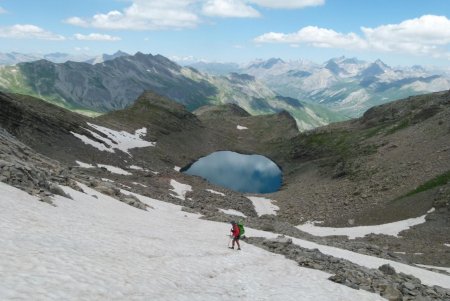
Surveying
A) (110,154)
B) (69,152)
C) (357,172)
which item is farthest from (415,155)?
(69,152)

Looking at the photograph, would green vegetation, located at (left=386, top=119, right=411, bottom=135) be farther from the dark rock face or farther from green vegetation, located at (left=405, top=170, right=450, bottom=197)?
the dark rock face

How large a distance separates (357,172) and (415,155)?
14.0 meters

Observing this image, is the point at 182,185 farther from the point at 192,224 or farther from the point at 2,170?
the point at 2,170

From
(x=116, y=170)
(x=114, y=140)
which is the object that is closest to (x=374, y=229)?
(x=116, y=170)

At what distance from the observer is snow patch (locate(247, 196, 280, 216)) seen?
89881 millimetres

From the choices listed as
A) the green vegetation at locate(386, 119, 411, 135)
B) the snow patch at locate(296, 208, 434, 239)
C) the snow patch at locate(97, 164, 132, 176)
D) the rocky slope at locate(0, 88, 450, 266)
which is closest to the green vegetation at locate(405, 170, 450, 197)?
the rocky slope at locate(0, 88, 450, 266)

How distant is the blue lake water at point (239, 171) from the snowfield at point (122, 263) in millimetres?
97964

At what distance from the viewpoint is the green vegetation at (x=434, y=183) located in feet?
250

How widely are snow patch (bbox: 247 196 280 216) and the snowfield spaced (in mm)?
53942

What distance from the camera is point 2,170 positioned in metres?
30.3

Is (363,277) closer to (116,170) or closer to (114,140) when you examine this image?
(116,170)

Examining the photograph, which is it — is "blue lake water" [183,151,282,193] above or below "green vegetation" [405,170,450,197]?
below

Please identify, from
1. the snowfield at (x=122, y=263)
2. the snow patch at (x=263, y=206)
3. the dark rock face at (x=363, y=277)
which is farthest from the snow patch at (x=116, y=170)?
the dark rock face at (x=363, y=277)

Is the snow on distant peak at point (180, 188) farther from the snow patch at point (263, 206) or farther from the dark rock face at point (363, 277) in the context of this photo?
the dark rock face at point (363, 277)
